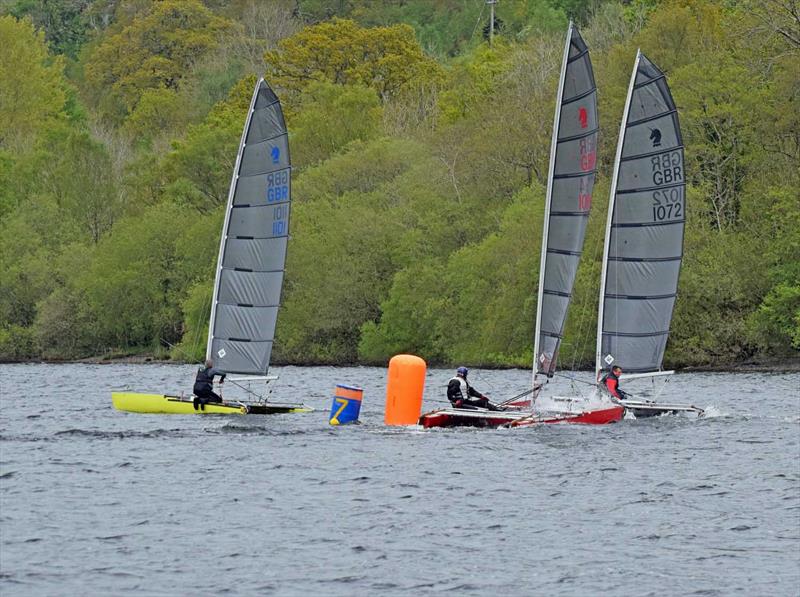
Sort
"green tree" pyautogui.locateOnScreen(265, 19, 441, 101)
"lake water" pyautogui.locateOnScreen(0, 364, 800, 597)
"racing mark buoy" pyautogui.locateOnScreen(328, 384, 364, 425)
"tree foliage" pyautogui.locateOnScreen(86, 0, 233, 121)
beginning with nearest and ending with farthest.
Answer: "lake water" pyautogui.locateOnScreen(0, 364, 800, 597) → "racing mark buoy" pyautogui.locateOnScreen(328, 384, 364, 425) → "green tree" pyautogui.locateOnScreen(265, 19, 441, 101) → "tree foliage" pyautogui.locateOnScreen(86, 0, 233, 121)

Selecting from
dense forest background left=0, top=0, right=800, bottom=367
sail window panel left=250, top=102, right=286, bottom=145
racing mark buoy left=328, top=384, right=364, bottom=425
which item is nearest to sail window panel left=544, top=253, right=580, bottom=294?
racing mark buoy left=328, top=384, right=364, bottom=425

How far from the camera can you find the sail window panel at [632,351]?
3678cm

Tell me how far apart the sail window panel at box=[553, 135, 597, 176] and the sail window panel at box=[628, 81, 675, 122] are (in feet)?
6.00

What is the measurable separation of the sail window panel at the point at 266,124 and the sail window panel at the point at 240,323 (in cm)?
404

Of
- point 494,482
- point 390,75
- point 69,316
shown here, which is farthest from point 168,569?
point 390,75

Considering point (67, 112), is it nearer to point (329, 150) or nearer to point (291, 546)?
point (329, 150)

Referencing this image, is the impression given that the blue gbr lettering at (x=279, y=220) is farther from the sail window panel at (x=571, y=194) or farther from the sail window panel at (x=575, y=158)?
the sail window panel at (x=575, y=158)

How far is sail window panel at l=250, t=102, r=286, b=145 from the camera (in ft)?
126

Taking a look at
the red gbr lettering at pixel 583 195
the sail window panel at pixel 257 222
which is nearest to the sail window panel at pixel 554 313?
the red gbr lettering at pixel 583 195

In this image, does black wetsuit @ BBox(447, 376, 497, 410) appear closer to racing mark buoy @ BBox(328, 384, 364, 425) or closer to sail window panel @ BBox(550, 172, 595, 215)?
racing mark buoy @ BBox(328, 384, 364, 425)

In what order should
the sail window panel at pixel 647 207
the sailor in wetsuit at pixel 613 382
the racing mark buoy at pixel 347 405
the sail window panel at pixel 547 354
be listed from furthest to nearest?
the sail window panel at pixel 647 207 < the sailor in wetsuit at pixel 613 382 < the racing mark buoy at pixel 347 405 < the sail window panel at pixel 547 354

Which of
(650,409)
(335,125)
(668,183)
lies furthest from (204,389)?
(335,125)

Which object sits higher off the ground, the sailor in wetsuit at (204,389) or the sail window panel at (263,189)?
the sail window panel at (263,189)

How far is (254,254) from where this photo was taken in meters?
38.3
